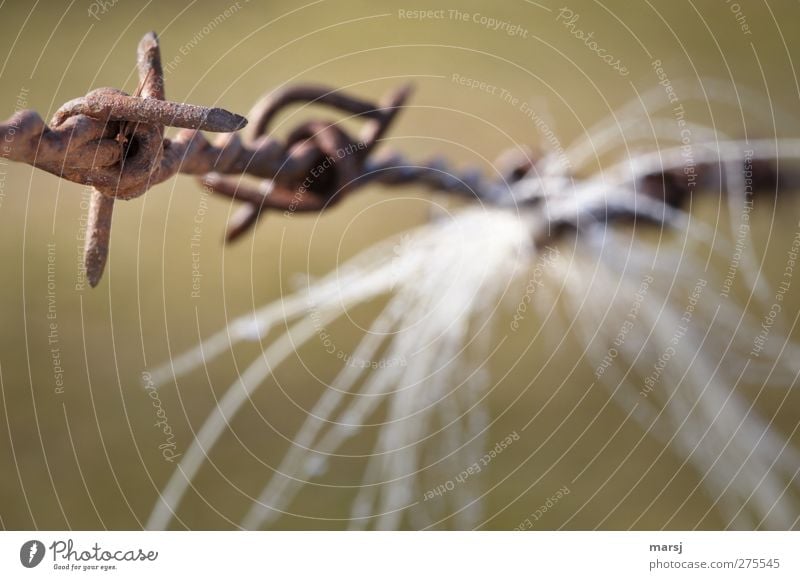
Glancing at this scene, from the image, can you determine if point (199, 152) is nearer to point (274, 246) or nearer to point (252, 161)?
point (252, 161)

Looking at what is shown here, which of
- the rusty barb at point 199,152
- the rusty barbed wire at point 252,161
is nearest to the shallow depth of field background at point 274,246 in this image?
the rusty barbed wire at point 252,161

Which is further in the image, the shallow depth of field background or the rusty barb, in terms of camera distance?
the shallow depth of field background

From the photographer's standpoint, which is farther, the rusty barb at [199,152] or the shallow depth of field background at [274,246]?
the shallow depth of field background at [274,246]

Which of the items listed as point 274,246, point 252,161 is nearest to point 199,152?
point 252,161

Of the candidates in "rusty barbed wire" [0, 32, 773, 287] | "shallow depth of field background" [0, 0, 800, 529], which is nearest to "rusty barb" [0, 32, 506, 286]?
"rusty barbed wire" [0, 32, 773, 287]

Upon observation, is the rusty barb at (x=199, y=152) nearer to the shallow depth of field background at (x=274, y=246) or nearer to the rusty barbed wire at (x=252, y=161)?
the rusty barbed wire at (x=252, y=161)

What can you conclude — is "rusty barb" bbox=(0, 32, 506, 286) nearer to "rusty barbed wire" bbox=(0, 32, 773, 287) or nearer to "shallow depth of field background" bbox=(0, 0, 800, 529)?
"rusty barbed wire" bbox=(0, 32, 773, 287)

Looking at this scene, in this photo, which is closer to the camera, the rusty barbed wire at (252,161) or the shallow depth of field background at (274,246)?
the rusty barbed wire at (252,161)
